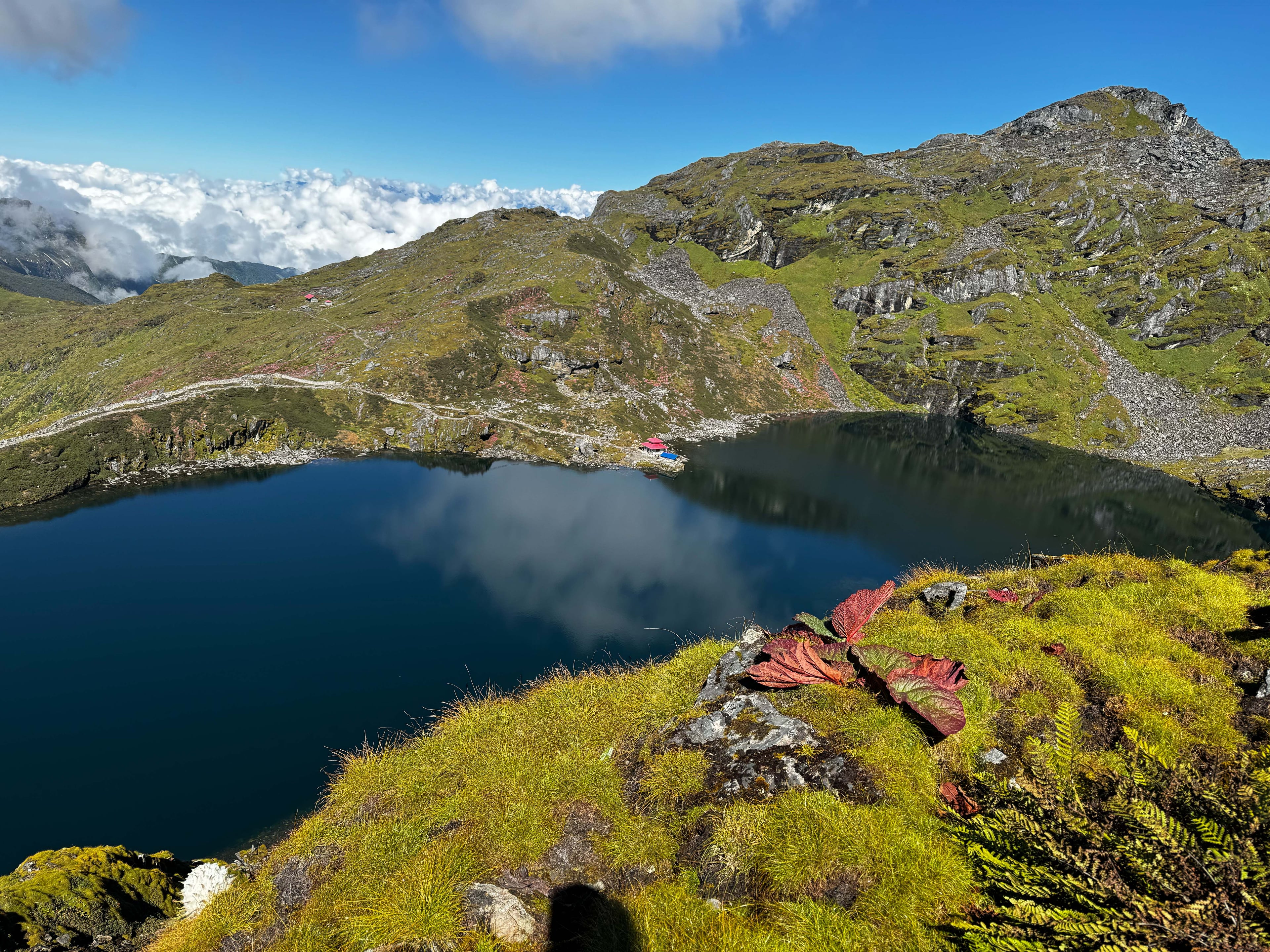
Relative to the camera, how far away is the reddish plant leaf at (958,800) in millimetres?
5637

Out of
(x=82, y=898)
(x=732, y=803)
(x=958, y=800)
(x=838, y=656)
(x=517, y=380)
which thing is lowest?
(x=82, y=898)

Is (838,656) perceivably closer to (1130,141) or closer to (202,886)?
(202,886)

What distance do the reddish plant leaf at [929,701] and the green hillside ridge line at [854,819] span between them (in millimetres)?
278

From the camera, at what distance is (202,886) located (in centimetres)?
788

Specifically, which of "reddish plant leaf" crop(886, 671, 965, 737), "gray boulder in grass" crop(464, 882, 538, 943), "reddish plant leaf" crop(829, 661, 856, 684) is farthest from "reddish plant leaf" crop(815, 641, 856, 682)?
"gray boulder in grass" crop(464, 882, 538, 943)

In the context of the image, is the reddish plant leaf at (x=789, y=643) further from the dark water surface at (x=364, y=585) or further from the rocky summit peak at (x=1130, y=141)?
the rocky summit peak at (x=1130, y=141)

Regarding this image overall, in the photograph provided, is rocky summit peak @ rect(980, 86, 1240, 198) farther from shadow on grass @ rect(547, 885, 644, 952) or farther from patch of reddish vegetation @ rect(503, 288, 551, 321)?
shadow on grass @ rect(547, 885, 644, 952)

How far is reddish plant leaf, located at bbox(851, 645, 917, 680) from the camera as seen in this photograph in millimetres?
7703

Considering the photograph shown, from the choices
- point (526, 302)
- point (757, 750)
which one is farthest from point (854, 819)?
point (526, 302)

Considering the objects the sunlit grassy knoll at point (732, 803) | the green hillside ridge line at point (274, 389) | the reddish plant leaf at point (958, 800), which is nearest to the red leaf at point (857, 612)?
the sunlit grassy knoll at point (732, 803)

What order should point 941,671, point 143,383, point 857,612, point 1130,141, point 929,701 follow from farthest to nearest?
1. point 1130,141
2. point 143,383
3. point 857,612
4. point 941,671
5. point 929,701

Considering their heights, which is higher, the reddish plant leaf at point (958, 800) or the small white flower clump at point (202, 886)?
the reddish plant leaf at point (958, 800)

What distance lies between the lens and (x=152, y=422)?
213ft

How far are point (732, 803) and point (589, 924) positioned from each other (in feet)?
7.11
